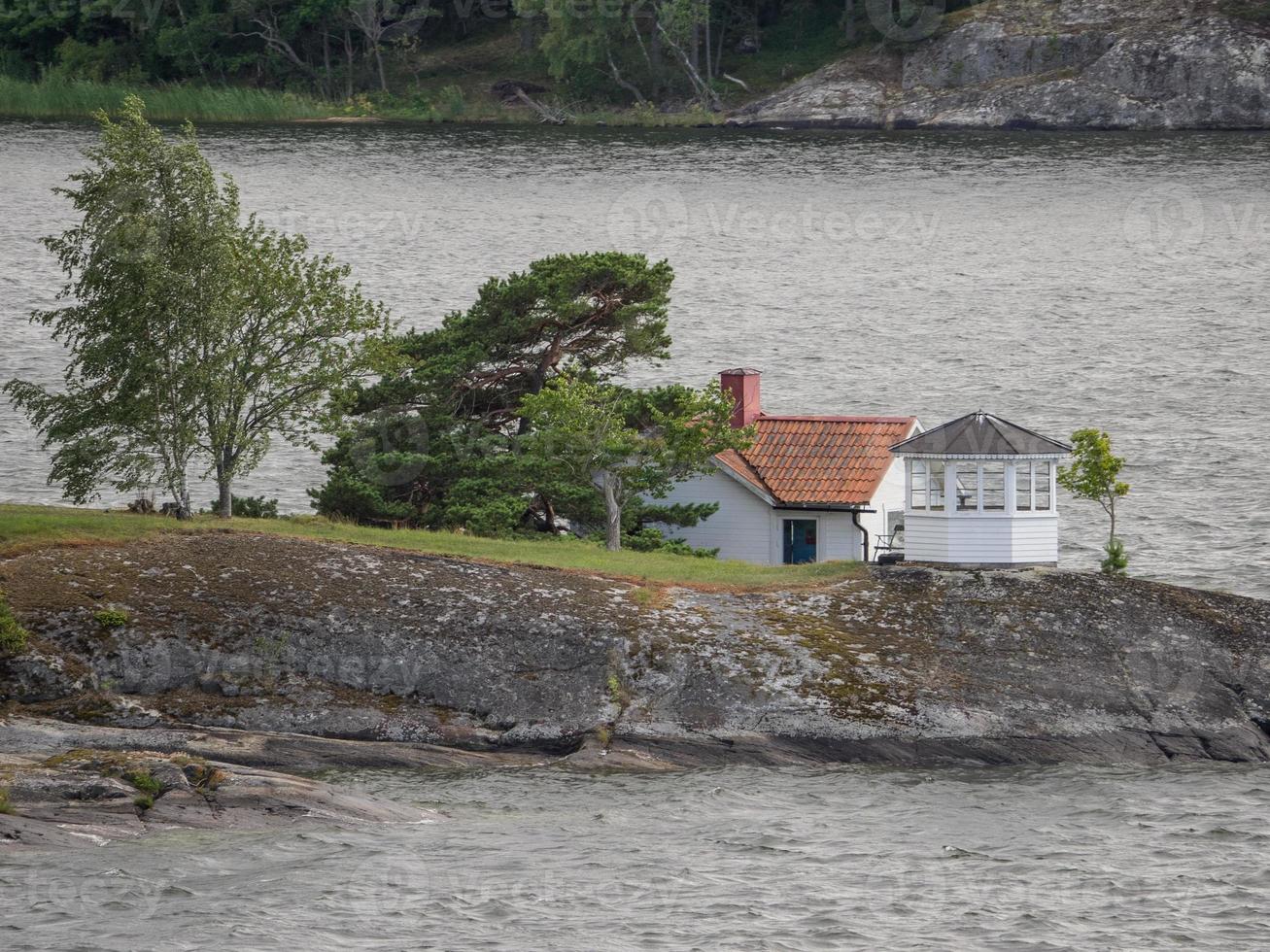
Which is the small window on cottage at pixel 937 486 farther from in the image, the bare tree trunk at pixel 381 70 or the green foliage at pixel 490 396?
the bare tree trunk at pixel 381 70

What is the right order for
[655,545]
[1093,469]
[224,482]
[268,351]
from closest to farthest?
[1093,469] < [224,482] < [268,351] < [655,545]

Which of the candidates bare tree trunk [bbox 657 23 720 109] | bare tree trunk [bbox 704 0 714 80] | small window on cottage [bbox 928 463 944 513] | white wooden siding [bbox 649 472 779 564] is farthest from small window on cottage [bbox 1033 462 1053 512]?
bare tree trunk [bbox 657 23 720 109]

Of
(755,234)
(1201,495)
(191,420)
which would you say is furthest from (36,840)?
(755,234)

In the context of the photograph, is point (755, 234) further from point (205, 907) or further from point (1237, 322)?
point (205, 907)

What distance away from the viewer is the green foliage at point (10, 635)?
124 feet

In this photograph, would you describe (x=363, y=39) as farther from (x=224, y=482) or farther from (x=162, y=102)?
(x=224, y=482)

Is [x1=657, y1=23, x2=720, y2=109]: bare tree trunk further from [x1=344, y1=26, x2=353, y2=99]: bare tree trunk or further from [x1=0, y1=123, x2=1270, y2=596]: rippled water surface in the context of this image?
[x1=344, y1=26, x2=353, y2=99]: bare tree trunk

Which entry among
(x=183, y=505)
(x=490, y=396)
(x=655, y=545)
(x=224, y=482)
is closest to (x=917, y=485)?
(x=655, y=545)

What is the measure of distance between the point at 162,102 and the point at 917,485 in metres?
103

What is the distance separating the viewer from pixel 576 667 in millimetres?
39688

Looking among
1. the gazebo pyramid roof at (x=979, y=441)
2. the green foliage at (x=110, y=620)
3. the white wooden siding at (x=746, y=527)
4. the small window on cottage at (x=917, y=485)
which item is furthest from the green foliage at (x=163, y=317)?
the gazebo pyramid roof at (x=979, y=441)

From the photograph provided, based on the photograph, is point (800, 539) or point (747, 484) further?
point (800, 539)

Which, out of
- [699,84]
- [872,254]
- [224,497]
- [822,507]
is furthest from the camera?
[699,84]

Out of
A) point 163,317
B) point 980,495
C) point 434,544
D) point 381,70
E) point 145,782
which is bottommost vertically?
point 145,782
